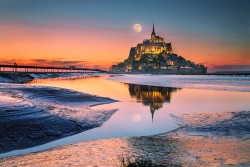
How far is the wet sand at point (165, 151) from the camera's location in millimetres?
6734

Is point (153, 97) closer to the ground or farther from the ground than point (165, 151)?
closer to the ground

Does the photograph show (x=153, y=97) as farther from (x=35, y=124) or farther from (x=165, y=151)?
(x=165, y=151)

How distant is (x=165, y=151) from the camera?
25.5 feet

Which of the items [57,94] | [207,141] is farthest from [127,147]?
[57,94]

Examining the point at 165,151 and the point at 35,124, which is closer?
the point at 165,151

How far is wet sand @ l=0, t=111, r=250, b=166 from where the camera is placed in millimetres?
6734

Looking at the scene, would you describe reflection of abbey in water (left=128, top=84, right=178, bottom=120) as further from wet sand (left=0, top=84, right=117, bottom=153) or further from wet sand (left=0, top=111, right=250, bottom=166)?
wet sand (left=0, top=111, right=250, bottom=166)

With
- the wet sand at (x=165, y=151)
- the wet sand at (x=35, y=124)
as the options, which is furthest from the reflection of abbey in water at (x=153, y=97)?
the wet sand at (x=165, y=151)

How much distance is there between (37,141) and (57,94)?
1443cm

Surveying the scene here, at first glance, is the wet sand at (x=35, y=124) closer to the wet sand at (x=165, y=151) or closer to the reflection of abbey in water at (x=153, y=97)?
the wet sand at (x=165, y=151)

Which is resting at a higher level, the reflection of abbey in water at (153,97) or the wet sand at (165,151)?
the wet sand at (165,151)

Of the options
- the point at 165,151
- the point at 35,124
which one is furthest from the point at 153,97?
the point at 165,151

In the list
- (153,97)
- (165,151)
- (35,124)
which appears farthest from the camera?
(153,97)

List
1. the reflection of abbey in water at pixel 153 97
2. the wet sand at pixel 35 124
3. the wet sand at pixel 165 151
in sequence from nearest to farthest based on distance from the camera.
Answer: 1. the wet sand at pixel 165 151
2. the wet sand at pixel 35 124
3. the reflection of abbey in water at pixel 153 97
